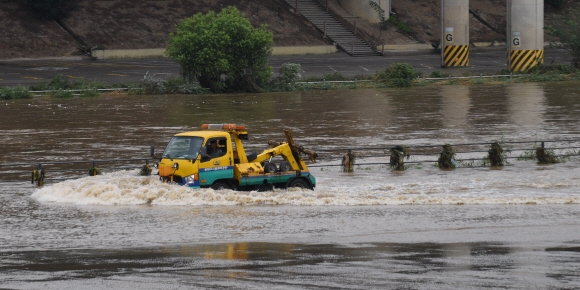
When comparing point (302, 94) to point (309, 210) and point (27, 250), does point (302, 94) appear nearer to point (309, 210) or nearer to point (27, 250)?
point (309, 210)

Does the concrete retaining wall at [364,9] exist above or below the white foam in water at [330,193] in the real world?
above

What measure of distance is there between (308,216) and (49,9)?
187ft

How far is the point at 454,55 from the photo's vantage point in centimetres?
6750

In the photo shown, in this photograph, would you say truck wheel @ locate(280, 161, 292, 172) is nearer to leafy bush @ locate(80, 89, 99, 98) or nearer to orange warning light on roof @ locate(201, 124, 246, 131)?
orange warning light on roof @ locate(201, 124, 246, 131)

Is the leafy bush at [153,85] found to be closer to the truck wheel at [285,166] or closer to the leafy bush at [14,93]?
the leafy bush at [14,93]

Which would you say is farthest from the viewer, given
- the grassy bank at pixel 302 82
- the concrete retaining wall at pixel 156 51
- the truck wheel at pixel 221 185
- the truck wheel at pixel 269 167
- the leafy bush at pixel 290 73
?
the concrete retaining wall at pixel 156 51

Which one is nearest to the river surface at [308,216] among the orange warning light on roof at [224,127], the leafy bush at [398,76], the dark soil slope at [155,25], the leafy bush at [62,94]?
the orange warning light on roof at [224,127]

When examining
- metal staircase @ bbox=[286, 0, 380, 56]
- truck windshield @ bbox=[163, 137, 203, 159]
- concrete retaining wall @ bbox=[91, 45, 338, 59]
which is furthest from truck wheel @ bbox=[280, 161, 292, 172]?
metal staircase @ bbox=[286, 0, 380, 56]

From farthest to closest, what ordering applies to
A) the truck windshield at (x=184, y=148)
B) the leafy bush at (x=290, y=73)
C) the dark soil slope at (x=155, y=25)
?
1. the dark soil slope at (x=155, y=25)
2. the leafy bush at (x=290, y=73)
3. the truck windshield at (x=184, y=148)

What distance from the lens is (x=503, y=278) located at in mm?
14336

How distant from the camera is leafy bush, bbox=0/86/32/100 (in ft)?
169

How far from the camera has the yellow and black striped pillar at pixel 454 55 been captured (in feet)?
221

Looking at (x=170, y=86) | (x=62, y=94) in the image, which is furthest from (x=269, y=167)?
(x=170, y=86)

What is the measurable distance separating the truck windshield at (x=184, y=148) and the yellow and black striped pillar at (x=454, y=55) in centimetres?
4645
